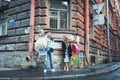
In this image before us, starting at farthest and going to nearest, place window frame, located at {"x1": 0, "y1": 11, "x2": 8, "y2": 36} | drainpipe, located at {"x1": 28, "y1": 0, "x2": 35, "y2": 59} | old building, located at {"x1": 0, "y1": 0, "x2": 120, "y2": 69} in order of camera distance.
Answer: window frame, located at {"x1": 0, "y1": 11, "x2": 8, "y2": 36}
old building, located at {"x1": 0, "y1": 0, "x2": 120, "y2": 69}
drainpipe, located at {"x1": 28, "y1": 0, "x2": 35, "y2": 59}

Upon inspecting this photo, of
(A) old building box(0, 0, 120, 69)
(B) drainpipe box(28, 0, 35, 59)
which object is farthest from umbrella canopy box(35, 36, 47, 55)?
(A) old building box(0, 0, 120, 69)

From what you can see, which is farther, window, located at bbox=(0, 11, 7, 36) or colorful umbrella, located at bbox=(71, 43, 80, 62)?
window, located at bbox=(0, 11, 7, 36)

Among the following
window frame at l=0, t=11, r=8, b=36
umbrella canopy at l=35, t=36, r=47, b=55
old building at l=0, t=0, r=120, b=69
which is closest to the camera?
umbrella canopy at l=35, t=36, r=47, b=55

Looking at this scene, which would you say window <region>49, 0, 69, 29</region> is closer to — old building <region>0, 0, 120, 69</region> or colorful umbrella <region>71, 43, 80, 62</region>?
old building <region>0, 0, 120, 69</region>

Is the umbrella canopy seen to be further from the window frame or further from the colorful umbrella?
the window frame

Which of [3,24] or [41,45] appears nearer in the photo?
[41,45]

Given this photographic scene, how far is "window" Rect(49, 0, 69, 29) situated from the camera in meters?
16.9

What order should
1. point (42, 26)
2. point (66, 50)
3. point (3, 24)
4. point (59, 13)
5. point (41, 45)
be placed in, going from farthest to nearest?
point (3, 24) → point (59, 13) → point (42, 26) → point (66, 50) → point (41, 45)

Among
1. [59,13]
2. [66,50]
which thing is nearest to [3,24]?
[59,13]

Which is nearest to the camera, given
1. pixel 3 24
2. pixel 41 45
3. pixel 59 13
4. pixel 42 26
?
pixel 41 45

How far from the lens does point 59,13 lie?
17141mm

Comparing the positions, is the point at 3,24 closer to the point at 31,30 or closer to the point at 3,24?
the point at 3,24

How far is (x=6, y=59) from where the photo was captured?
1770 cm

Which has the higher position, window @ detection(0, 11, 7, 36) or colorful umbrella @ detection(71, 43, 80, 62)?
window @ detection(0, 11, 7, 36)
